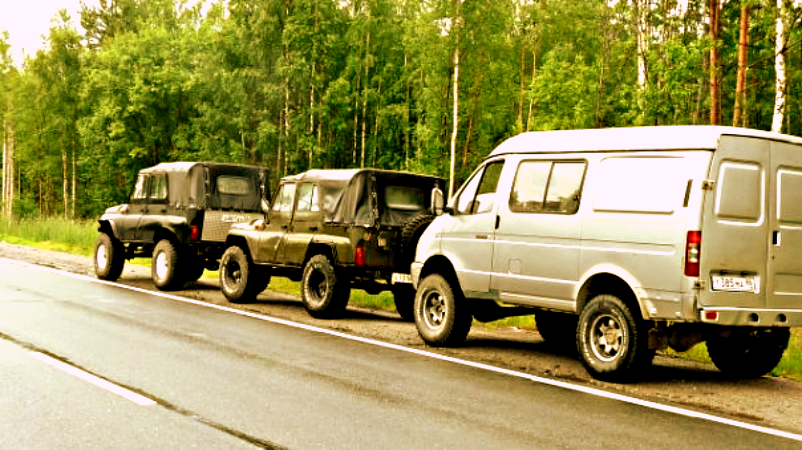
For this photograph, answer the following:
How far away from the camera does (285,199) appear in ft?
49.0

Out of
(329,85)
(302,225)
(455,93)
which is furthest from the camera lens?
(329,85)

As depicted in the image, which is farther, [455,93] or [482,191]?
[455,93]

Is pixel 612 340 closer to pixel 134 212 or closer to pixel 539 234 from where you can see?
pixel 539 234

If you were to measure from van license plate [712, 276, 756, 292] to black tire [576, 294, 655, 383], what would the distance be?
81 cm

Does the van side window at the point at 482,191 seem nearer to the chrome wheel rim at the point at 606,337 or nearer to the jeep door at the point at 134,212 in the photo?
the chrome wheel rim at the point at 606,337

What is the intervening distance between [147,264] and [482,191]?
16337 mm

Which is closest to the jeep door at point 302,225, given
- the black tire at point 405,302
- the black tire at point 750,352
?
the black tire at point 405,302

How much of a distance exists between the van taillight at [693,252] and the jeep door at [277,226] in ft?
25.5

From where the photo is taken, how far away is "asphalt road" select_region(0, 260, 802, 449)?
609cm

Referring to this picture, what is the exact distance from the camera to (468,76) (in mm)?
50906

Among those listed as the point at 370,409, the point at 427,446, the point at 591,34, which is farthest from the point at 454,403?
the point at 591,34

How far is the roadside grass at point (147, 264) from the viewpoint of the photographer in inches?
422

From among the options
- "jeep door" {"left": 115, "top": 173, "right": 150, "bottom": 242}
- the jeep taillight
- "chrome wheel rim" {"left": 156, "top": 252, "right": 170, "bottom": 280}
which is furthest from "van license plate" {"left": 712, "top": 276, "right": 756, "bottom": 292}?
"jeep door" {"left": 115, "top": 173, "right": 150, "bottom": 242}

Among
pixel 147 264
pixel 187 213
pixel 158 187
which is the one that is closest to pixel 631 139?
pixel 187 213
